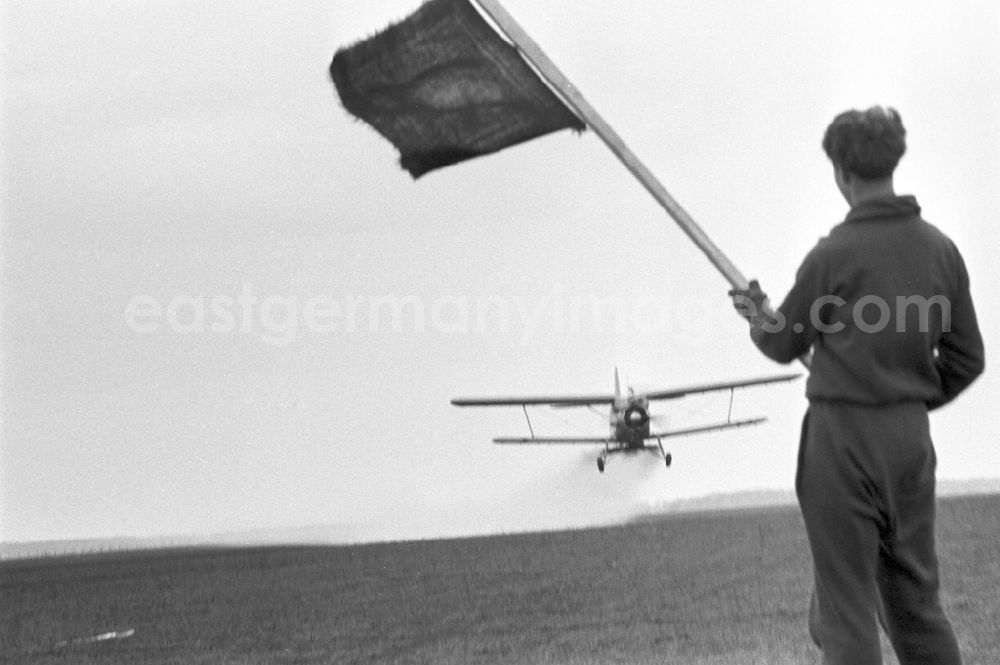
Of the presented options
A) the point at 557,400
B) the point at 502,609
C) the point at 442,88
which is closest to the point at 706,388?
the point at 557,400

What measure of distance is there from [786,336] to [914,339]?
0.34m

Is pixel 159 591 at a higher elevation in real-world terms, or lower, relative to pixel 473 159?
lower

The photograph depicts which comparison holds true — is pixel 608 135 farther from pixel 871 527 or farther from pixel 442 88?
pixel 871 527

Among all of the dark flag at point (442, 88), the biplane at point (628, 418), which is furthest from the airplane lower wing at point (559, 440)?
the dark flag at point (442, 88)

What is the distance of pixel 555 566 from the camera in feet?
47.3

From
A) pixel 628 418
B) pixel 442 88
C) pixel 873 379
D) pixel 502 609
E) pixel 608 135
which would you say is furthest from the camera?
pixel 628 418

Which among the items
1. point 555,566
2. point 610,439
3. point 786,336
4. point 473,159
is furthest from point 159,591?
point 610,439

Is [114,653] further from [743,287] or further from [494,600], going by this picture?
[743,287]

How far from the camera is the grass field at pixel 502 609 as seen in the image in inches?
295

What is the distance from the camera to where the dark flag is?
16.2 ft

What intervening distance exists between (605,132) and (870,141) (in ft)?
3.08

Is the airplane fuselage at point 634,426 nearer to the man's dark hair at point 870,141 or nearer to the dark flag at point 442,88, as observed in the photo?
the dark flag at point 442,88

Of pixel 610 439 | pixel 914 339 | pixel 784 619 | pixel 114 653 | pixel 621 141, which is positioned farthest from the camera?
pixel 610 439

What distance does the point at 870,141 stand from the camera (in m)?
4.07
